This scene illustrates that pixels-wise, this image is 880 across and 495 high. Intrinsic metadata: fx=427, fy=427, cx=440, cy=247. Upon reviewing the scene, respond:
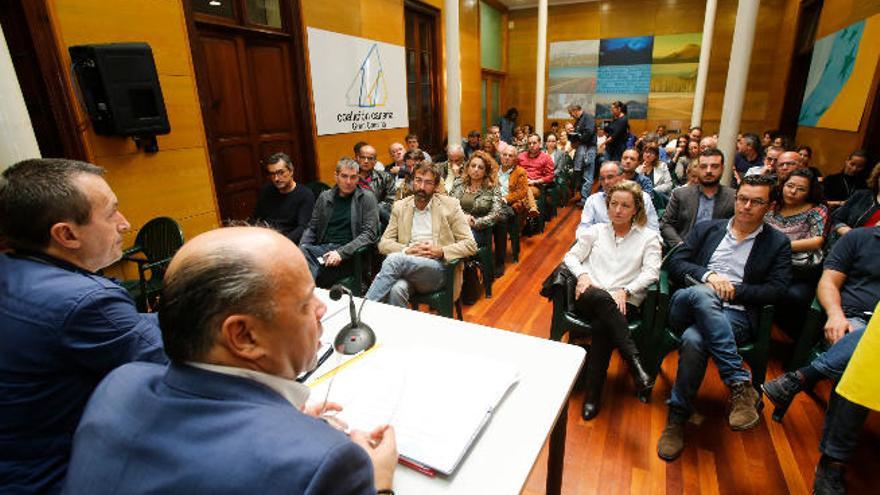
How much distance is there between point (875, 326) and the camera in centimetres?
135

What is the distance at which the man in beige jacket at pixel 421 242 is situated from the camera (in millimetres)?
2773

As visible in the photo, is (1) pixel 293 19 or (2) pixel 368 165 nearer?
(2) pixel 368 165

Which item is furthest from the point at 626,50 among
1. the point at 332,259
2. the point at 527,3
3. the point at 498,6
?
the point at 332,259

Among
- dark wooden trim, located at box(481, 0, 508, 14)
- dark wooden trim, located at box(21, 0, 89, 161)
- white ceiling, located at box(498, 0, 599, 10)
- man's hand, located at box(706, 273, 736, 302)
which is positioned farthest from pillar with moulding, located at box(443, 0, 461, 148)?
white ceiling, located at box(498, 0, 599, 10)

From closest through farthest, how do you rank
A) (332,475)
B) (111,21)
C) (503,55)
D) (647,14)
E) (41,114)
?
(332,475), (41,114), (111,21), (647,14), (503,55)

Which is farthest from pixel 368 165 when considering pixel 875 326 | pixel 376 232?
pixel 875 326

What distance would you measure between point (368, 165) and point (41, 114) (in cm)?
245

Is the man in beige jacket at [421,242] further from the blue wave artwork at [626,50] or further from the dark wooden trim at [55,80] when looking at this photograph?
the blue wave artwork at [626,50]

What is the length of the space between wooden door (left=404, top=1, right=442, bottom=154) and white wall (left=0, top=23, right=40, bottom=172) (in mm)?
5212

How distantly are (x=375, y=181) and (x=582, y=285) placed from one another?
110 inches

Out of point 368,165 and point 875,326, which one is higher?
point 368,165

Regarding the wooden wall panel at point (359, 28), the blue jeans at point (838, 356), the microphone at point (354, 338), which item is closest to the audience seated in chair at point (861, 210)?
the blue jeans at point (838, 356)

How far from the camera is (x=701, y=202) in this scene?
128 inches

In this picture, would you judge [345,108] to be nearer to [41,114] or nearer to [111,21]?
[111,21]
